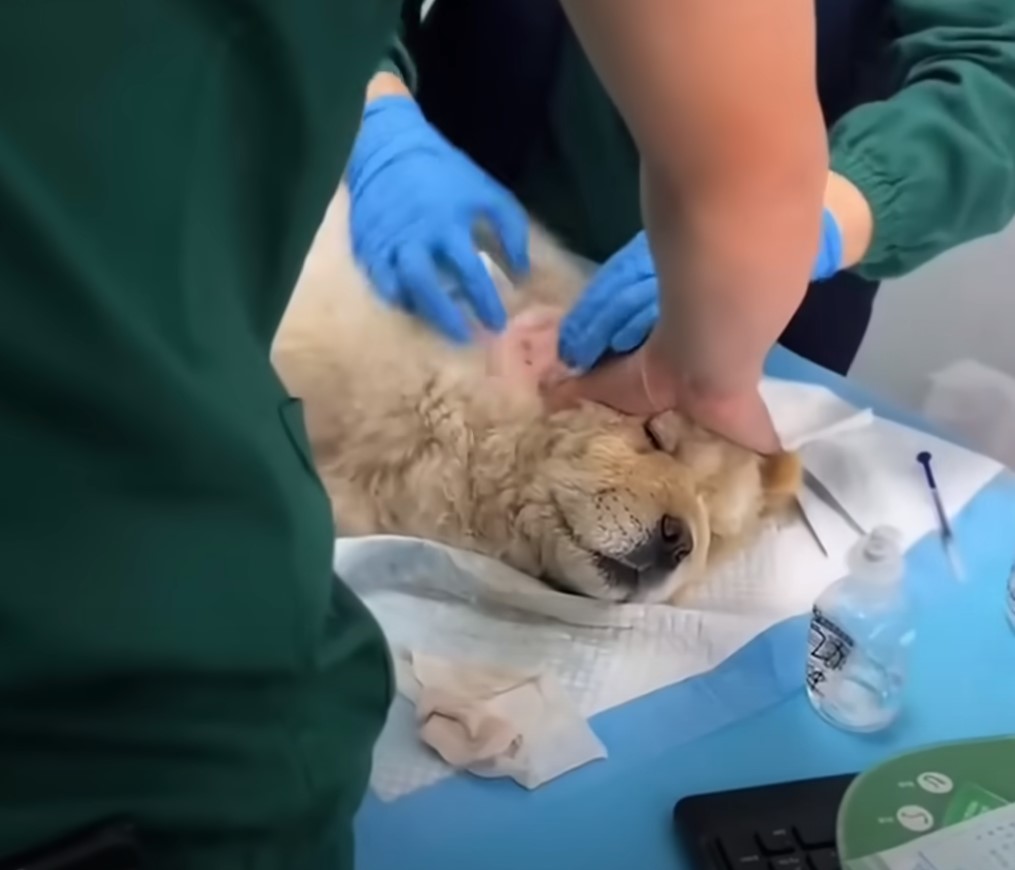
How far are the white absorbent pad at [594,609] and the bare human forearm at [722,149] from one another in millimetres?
271

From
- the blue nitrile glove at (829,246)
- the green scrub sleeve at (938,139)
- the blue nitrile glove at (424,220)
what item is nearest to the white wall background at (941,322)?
the green scrub sleeve at (938,139)

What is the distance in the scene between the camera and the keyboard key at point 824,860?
0.72 metres

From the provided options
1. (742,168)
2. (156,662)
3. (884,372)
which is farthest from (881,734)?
(884,372)

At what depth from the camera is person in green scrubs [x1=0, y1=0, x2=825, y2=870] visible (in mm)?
382

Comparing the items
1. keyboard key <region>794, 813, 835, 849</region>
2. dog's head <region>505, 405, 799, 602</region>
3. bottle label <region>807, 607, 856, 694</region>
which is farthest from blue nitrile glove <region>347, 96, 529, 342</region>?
keyboard key <region>794, 813, 835, 849</region>

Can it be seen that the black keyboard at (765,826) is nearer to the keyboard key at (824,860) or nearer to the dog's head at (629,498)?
the keyboard key at (824,860)

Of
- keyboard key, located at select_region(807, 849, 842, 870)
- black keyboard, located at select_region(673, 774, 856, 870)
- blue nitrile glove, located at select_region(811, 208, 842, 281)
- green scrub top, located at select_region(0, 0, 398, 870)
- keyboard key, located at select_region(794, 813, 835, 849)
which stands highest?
green scrub top, located at select_region(0, 0, 398, 870)

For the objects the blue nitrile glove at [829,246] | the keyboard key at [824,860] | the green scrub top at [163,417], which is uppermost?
the green scrub top at [163,417]

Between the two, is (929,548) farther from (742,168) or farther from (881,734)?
(742,168)

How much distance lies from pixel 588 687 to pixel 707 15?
52cm

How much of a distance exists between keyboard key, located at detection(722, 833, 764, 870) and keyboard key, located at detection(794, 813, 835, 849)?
0.03 metres

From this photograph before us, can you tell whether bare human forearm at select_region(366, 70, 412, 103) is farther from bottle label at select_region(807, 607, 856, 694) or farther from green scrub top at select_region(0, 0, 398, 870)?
green scrub top at select_region(0, 0, 398, 870)

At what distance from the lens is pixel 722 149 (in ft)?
1.72

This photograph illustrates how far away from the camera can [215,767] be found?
1.57ft
